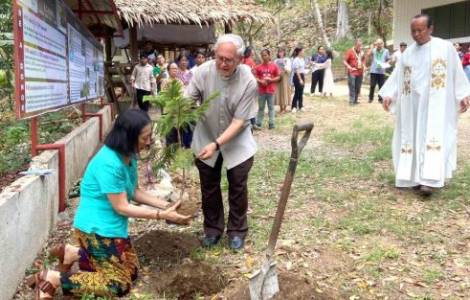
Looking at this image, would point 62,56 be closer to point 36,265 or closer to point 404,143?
point 36,265

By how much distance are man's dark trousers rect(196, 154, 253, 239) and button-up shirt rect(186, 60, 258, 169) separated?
7cm

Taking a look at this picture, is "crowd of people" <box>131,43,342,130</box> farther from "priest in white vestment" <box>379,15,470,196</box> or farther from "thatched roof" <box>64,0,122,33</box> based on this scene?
"priest in white vestment" <box>379,15,470,196</box>

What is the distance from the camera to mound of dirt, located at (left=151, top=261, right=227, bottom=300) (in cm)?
347

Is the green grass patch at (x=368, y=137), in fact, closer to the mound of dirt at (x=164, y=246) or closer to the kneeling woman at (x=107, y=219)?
the mound of dirt at (x=164, y=246)

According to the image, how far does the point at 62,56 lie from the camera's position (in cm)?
547

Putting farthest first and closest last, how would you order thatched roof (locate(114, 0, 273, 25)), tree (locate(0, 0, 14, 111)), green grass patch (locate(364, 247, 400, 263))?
thatched roof (locate(114, 0, 273, 25)) < tree (locate(0, 0, 14, 111)) < green grass patch (locate(364, 247, 400, 263))

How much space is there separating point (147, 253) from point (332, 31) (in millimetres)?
31042

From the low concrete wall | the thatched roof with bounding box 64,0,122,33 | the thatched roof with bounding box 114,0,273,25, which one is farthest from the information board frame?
the thatched roof with bounding box 114,0,273,25

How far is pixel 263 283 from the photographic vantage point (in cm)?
316

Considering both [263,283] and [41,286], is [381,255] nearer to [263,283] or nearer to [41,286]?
[263,283]

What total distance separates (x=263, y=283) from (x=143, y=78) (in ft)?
31.1

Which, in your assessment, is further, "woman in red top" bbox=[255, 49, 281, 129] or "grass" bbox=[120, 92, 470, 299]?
"woman in red top" bbox=[255, 49, 281, 129]

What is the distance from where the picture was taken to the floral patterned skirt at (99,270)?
324 cm

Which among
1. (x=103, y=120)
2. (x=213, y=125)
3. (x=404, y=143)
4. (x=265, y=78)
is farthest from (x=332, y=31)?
(x=213, y=125)
